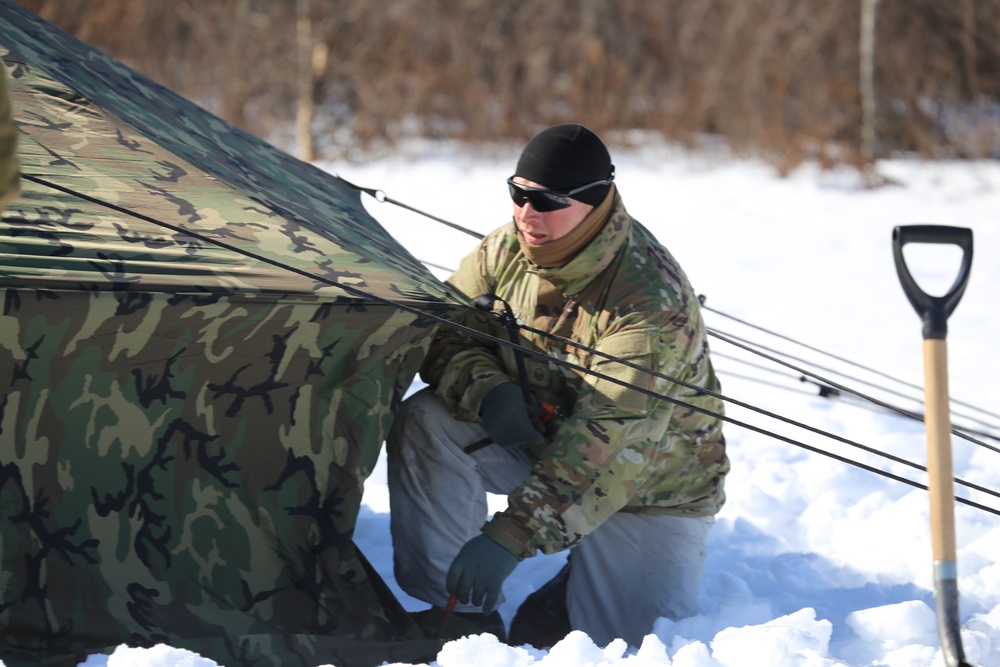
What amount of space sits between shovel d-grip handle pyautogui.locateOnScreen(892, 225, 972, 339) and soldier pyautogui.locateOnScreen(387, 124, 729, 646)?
554 millimetres

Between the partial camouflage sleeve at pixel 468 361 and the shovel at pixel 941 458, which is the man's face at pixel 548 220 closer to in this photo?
the partial camouflage sleeve at pixel 468 361

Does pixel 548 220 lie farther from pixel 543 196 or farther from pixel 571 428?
pixel 571 428

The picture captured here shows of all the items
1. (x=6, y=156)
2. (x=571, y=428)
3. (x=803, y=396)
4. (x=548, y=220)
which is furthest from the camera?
(x=803, y=396)

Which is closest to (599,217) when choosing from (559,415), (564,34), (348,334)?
(559,415)

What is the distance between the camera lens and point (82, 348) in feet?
7.44

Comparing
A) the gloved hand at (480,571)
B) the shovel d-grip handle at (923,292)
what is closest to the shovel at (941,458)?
the shovel d-grip handle at (923,292)

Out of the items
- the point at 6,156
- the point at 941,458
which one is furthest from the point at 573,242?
the point at 6,156

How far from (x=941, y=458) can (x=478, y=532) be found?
1.14m

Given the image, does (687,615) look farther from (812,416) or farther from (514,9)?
(514,9)

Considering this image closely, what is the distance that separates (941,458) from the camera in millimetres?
2102

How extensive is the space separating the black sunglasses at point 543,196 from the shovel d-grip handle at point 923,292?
27.9 inches

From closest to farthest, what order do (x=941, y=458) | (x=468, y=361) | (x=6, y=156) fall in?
(x=6, y=156)
(x=941, y=458)
(x=468, y=361)

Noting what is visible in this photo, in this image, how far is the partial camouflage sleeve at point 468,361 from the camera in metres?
2.67

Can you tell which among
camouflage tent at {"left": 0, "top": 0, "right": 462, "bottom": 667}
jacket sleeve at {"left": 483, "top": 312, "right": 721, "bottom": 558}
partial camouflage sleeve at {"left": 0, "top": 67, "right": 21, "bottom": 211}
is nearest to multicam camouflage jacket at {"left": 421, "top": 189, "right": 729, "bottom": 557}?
jacket sleeve at {"left": 483, "top": 312, "right": 721, "bottom": 558}
